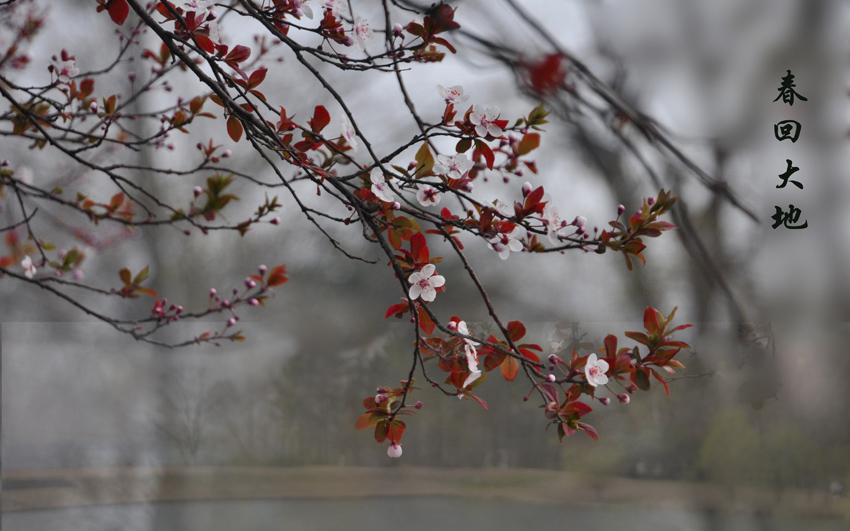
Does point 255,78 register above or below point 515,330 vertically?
above

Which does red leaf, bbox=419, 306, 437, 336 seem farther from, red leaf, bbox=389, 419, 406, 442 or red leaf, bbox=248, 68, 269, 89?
red leaf, bbox=248, 68, 269, 89

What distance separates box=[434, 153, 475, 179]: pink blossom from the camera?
426 mm

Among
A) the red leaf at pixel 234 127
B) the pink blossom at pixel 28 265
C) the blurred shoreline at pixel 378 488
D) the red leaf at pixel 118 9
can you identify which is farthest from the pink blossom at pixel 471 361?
the blurred shoreline at pixel 378 488

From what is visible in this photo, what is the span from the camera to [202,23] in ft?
1.33

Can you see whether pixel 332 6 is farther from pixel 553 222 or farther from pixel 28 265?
pixel 28 265

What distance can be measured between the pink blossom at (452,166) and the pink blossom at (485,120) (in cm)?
2

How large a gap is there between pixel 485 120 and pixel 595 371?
0.20 meters

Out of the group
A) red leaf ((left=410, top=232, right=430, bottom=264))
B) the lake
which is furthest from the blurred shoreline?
red leaf ((left=410, top=232, right=430, bottom=264))

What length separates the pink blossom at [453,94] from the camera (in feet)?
1.43

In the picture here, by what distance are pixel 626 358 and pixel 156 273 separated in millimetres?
1729

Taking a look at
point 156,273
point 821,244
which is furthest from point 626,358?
point 156,273

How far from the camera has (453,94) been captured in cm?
44

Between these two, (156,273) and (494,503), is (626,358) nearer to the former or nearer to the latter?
(494,503)

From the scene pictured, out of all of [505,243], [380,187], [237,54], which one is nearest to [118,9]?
[237,54]
